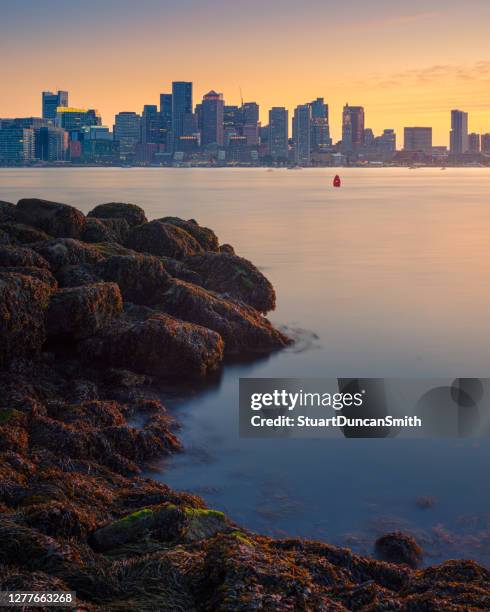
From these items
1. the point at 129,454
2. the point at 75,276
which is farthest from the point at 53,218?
the point at 129,454

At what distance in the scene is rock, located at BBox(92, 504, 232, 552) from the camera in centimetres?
548

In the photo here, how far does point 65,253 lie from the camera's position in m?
15.2

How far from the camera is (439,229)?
4238 centimetres

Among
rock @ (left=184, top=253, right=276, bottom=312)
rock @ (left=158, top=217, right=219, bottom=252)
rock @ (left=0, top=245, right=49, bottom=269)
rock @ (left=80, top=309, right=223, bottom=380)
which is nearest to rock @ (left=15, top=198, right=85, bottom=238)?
rock @ (left=184, top=253, right=276, bottom=312)

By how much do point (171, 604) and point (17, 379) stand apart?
6.75 meters

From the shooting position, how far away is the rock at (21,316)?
36.1 ft

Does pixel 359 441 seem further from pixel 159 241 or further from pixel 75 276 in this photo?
pixel 159 241

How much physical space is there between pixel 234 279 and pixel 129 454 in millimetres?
9446

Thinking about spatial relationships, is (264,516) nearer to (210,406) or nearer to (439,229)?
(210,406)

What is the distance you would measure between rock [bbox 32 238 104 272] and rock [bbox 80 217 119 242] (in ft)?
11.3

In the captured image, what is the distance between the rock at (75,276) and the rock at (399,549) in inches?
333

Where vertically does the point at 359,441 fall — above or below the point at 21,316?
below

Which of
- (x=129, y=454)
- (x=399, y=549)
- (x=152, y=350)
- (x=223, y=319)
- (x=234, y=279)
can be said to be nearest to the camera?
(x=399, y=549)

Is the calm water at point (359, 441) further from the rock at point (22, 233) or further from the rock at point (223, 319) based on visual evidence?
the rock at point (22, 233)
